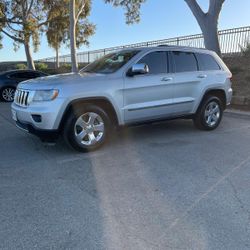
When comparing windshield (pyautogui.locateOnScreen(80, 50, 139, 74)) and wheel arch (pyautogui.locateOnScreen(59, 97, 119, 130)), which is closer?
wheel arch (pyautogui.locateOnScreen(59, 97, 119, 130))

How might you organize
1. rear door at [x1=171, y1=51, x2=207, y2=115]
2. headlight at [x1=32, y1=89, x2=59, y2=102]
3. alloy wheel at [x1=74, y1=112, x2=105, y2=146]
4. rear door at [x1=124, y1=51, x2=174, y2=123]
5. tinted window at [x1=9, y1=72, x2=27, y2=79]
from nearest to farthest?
1. headlight at [x1=32, y1=89, x2=59, y2=102]
2. alloy wheel at [x1=74, y1=112, x2=105, y2=146]
3. rear door at [x1=124, y1=51, x2=174, y2=123]
4. rear door at [x1=171, y1=51, x2=207, y2=115]
5. tinted window at [x1=9, y1=72, x2=27, y2=79]

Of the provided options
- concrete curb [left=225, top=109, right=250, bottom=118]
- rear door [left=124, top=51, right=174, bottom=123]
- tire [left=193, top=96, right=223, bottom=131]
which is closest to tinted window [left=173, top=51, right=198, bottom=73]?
rear door [left=124, top=51, right=174, bottom=123]

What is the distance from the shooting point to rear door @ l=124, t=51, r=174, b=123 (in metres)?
6.03

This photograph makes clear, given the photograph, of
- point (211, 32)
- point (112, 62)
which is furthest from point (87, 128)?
point (211, 32)

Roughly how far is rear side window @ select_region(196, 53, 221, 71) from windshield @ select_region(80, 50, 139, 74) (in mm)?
1656

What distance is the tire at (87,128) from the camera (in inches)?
216

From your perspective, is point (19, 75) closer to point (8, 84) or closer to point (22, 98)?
point (8, 84)

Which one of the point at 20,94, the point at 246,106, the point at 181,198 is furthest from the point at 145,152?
the point at 246,106

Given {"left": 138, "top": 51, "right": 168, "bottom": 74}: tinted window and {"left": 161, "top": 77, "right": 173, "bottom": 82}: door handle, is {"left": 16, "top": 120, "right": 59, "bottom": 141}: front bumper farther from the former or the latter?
{"left": 161, "top": 77, "right": 173, "bottom": 82}: door handle

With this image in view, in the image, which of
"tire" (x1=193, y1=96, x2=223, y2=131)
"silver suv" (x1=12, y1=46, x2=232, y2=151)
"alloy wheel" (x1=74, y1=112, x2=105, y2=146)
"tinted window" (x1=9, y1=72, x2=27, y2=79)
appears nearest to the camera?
"silver suv" (x1=12, y1=46, x2=232, y2=151)

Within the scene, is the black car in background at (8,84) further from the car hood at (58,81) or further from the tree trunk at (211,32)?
Answer: the car hood at (58,81)

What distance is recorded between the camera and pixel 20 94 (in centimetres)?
596

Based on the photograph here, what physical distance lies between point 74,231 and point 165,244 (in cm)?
89

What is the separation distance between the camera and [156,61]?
256 inches
